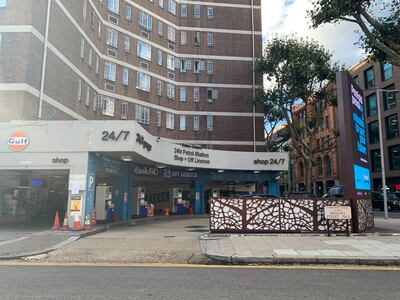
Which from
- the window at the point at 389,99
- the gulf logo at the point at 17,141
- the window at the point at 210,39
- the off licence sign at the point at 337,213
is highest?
the window at the point at 210,39

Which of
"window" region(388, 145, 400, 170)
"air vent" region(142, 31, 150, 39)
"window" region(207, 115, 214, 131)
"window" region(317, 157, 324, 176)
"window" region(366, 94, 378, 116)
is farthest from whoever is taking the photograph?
"window" region(317, 157, 324, 176)

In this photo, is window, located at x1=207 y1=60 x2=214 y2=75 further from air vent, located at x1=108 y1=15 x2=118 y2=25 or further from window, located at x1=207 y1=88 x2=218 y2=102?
air vent, located at x1=108 y1=15 x2=118 y2=25

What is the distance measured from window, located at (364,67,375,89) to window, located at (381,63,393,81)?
7.93 feet

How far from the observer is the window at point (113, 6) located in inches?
1272

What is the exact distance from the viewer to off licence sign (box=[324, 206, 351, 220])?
41.9ft

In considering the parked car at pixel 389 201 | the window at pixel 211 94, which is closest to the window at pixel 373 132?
the parked car at pixel 389 201

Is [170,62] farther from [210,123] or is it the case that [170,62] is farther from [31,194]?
[31,194]

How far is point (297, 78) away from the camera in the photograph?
31078 mm

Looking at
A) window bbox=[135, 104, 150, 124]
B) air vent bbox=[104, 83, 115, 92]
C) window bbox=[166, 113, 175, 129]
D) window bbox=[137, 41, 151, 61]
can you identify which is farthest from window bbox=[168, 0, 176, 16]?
air vent bbox=[104, 83, 115, 92]

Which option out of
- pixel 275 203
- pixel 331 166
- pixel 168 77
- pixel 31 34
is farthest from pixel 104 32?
pixel 331 166

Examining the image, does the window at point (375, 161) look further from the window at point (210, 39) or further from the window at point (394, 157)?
the window at point (210, 39)

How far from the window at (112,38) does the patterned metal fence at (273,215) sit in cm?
2266

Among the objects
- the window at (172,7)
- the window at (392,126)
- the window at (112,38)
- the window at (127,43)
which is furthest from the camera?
the window at (392,126)

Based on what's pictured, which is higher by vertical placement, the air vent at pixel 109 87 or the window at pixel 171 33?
the window at pixel 171 33
